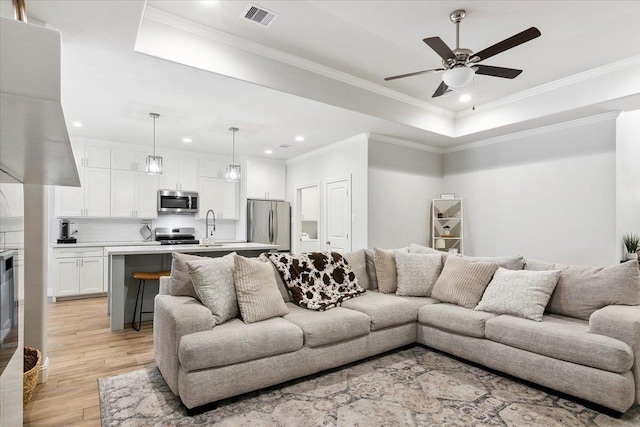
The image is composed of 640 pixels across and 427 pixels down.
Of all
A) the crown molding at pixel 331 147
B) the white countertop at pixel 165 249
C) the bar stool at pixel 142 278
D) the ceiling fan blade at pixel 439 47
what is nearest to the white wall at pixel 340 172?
the crown molding at pixel 331 147

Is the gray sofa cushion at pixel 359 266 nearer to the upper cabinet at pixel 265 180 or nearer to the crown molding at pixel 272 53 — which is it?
the crown molding at pixel 272 53

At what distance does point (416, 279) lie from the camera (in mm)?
3674

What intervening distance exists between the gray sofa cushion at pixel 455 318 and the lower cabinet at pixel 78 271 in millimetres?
5041

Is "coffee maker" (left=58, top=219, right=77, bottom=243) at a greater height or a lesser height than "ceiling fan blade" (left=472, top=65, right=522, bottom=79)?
lesser

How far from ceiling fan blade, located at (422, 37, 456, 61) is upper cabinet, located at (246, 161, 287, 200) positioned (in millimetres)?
4626

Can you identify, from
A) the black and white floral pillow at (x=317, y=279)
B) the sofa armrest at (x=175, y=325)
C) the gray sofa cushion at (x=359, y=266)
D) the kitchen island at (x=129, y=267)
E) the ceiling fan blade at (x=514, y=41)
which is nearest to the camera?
the sofa armrest at (x=175, y=325)

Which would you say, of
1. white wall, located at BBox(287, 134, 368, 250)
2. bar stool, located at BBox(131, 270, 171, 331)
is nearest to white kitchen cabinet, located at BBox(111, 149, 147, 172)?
bar stool, located at BBox(131, 270, 171, 331)

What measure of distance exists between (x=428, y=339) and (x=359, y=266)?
1007 millimetres

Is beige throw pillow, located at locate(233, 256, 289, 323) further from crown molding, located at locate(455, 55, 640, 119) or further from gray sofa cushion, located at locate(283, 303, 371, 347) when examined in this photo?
crown molding, located at locate(455, 55, 640, 119)

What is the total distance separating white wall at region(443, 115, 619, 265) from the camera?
4.39 metres

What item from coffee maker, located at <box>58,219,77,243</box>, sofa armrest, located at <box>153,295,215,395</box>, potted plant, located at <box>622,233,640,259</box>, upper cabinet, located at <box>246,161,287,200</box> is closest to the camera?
sofa armrest, located at <box>153,295,215,395</box>

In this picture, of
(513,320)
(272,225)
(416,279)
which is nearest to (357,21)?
(416,279)

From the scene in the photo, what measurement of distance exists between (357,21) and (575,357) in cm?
310

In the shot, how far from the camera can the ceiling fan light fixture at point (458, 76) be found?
9.53 ft
